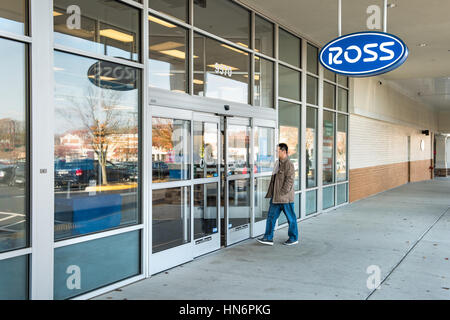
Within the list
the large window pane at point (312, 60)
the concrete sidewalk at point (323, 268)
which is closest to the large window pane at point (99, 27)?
the concrete sidewalk at point (323, 268)

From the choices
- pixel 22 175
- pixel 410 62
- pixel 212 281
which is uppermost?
pixel 410 62

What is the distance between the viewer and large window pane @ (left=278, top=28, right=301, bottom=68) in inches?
351

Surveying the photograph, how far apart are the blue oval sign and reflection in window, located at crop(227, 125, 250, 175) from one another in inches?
72.2

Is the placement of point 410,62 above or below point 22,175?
above

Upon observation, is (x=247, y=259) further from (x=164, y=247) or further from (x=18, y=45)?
(x=18, y=45)

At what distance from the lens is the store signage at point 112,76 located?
187 inches

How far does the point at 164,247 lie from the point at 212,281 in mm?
904

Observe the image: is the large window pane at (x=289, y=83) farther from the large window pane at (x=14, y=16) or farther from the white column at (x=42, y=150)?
the large window pane at (x=14, y=16)

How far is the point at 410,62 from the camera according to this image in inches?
486

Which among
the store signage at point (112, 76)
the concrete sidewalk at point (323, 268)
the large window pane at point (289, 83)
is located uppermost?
the large window pane at point (289, 83)

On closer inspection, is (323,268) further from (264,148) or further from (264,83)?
(264,83)

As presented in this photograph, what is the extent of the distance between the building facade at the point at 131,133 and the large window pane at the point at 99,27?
1 cm

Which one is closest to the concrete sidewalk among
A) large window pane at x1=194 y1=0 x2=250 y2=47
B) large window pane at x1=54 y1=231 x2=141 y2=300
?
large window pane at x1=54 y1=231 x2=141 y2=300

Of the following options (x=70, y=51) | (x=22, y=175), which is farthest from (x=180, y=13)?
(x=22, y=175)
